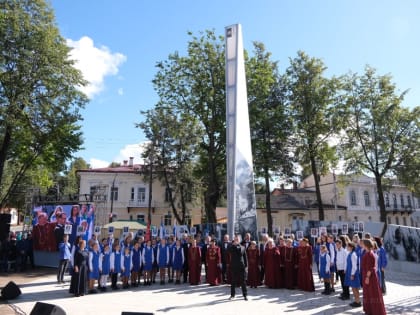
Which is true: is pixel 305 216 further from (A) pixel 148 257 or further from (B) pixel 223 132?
(A) pixel 148 257

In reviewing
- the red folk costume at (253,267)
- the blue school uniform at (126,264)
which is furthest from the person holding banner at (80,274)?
the red folk costume at (253,267)

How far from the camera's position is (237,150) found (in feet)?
49.2

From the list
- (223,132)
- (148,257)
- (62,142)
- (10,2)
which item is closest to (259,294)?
(148,257)

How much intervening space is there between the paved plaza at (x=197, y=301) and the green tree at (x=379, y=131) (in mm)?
18003

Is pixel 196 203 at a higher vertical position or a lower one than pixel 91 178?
lower

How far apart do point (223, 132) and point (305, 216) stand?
23.7m

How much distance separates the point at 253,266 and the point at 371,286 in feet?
16.2

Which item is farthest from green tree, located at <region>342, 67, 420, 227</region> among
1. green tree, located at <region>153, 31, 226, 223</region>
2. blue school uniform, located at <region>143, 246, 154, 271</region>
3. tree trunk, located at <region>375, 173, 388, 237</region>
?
blue school uniform, located at <region>143, 246, 154, 271</region>

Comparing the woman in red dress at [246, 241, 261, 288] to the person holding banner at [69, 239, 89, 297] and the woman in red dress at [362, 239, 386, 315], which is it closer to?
the woman in red dress at [362, 239, 386, 315]

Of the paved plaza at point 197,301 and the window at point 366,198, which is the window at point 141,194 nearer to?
the window at point 366,198

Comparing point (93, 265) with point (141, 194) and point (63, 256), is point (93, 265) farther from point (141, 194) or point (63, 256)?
point (141, 194)

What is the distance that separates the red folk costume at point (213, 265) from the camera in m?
12.7

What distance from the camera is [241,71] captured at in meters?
16.0

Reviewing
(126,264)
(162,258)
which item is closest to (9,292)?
(126,264)
